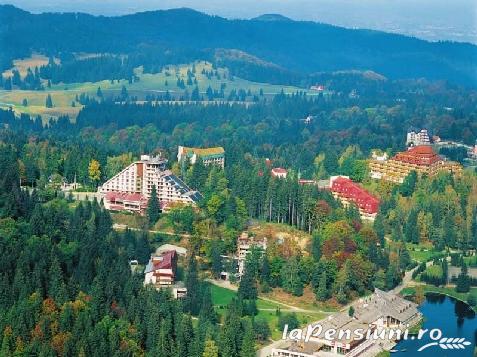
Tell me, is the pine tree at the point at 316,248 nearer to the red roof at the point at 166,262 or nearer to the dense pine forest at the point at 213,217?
the dense pine forest at the point at 213,217

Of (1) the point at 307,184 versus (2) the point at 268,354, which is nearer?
(2) the point at 268,354

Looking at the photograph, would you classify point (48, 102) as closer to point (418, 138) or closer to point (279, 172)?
point (418, 138)

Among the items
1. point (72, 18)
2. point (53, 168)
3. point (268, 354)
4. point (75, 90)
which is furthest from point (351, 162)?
point (72, 18)

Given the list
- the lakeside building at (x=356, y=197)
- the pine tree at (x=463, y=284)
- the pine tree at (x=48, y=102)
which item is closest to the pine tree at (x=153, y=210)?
the lakeside building at (x=356, y=197)

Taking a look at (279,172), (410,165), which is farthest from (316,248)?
(410,165)

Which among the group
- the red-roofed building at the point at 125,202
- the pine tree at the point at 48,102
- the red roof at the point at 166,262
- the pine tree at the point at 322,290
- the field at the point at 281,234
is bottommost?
the pine tree at the point at 48,102

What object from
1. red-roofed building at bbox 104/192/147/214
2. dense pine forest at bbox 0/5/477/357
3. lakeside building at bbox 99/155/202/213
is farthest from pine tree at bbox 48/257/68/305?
lakeside building at bbox 99/155/202/213

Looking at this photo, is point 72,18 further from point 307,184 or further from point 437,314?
point 437,314
